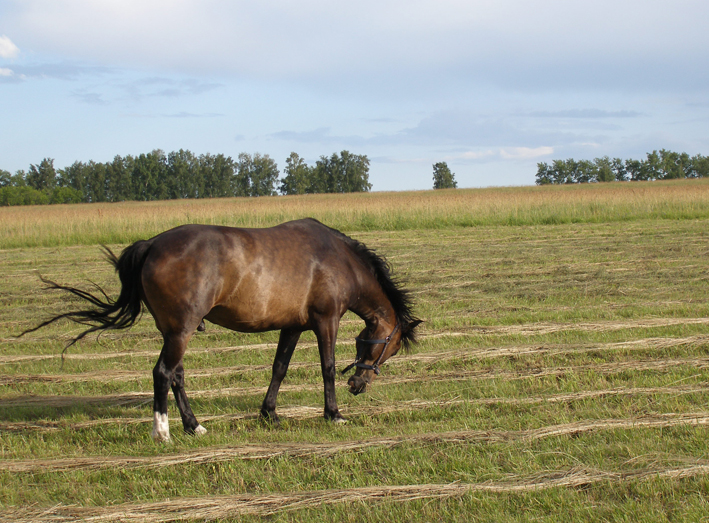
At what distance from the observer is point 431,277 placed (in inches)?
436

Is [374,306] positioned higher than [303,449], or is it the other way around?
[374,306]

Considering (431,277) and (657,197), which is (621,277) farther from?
(657,197)

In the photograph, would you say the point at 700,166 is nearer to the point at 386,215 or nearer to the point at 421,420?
the point at 386,215

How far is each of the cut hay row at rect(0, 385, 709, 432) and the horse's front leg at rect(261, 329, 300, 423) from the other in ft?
0.40

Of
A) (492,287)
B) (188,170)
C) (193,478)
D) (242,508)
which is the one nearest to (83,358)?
(193,478)

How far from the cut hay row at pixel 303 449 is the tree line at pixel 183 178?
80415 millimetres

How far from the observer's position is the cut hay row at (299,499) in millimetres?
3051

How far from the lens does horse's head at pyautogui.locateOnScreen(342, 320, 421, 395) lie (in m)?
4.92

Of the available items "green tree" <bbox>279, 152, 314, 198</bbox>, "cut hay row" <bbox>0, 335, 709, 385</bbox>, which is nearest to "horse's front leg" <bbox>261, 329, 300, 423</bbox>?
"cut hay row" <bbox>0, 335, 709, 385</bbox>

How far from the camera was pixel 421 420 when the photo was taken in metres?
4.51

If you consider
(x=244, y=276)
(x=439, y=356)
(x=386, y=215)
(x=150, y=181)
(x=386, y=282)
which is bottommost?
(x=439, y=356)

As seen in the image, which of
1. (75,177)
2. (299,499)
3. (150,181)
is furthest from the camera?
(75,177)

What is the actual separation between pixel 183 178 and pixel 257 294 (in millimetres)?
82609

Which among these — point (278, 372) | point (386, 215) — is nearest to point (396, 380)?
point (278, 372)
